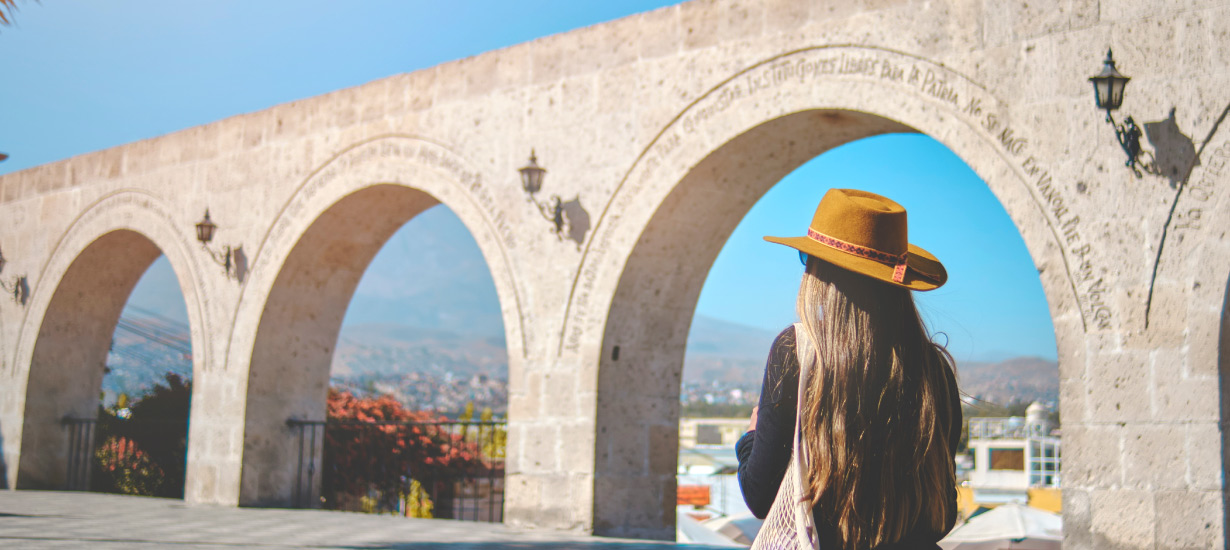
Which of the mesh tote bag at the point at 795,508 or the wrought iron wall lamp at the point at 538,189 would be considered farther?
the wrought iron wall lamp at the point at 538,189

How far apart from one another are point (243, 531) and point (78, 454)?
17.4 feet

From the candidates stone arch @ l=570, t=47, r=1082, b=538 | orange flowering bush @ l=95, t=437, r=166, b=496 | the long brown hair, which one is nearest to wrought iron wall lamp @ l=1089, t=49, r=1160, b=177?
stone arch @ l=570, t=47, r=1082, b=538

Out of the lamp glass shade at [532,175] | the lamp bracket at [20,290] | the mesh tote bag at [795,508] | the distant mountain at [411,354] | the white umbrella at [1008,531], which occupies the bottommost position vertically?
the white umbrella at [1008,531]

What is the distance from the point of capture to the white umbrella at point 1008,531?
923 centimetres

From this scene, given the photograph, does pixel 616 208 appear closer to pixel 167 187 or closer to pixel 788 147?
pixel 788 147

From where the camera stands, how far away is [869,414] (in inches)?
64.6

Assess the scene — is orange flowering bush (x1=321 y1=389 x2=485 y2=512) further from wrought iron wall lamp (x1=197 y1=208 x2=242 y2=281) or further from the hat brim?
the hat brim

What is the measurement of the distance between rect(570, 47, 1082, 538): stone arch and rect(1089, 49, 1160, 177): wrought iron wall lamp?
40 cm

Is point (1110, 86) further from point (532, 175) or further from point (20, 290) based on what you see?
point (20, 290)

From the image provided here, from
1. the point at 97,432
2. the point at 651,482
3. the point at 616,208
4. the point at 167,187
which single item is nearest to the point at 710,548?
the point at 651,482

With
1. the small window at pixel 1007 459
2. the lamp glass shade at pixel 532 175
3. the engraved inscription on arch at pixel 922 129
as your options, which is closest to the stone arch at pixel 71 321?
the lamp glass shade at pixel 532 175

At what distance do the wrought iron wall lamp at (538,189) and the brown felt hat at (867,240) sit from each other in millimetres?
5251

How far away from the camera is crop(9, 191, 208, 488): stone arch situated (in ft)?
35.0

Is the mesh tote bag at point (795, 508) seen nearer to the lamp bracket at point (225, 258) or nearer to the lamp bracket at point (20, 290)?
the lamp bracket at point (225, 258)
